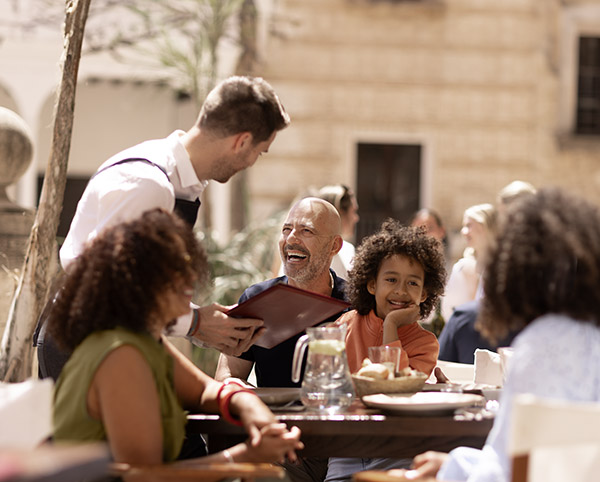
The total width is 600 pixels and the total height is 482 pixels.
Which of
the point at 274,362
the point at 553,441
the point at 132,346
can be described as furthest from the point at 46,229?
the point at 553,441

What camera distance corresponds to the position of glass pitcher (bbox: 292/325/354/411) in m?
3.01

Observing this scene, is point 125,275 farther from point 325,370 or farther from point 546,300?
point 546,300

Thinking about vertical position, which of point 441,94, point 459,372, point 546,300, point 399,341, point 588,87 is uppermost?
point 588,87

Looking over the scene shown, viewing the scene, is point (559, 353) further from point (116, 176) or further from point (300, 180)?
point (300, 180)

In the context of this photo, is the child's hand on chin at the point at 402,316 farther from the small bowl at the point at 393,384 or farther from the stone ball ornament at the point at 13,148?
the stone ball ornament at the point at 13,148

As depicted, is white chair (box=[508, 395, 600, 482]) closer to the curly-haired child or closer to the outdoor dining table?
the outdoor dining table

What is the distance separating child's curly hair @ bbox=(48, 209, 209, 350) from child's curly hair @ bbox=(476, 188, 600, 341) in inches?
33.2

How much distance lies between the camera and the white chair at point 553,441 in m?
2.04

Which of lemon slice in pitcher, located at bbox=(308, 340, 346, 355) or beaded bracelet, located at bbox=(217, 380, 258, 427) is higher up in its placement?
lemon slice in pitcher, located at bbox=(308, 340, 346, 355)

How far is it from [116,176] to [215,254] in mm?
5667

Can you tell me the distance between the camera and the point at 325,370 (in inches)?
119

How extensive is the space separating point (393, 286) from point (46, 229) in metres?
1.52

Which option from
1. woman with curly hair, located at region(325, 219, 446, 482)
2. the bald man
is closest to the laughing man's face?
the bald man

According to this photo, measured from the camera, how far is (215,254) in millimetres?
8867
